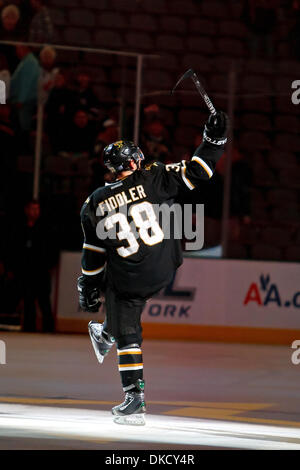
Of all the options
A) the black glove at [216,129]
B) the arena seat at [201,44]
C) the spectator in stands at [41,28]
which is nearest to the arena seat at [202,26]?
the arena seat at [201,44]

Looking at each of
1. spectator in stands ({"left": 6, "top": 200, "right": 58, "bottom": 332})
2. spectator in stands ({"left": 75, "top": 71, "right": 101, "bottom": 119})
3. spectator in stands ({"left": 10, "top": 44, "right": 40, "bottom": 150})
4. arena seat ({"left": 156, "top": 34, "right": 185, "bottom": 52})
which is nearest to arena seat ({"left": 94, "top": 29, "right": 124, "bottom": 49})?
arena seat ({"left": 156, "top": 34, "right": 185, "bottom": 52})

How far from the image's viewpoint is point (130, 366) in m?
7.59

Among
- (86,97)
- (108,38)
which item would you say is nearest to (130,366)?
(86,97)

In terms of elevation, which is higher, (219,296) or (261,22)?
(261,22)

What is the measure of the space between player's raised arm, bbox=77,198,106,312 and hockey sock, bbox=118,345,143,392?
565 millimetres

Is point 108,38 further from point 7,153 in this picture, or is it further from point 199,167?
point 199,167

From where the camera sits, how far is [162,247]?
777 cm

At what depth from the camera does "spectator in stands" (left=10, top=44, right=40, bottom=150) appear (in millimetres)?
14852

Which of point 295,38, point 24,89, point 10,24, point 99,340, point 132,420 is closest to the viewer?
point 132,420

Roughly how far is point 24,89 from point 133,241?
7746 millimetres

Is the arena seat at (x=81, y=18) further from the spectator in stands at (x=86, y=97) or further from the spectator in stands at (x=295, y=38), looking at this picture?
the spectator in stands at (x=86, y=97)

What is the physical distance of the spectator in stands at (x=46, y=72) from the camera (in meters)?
15.0

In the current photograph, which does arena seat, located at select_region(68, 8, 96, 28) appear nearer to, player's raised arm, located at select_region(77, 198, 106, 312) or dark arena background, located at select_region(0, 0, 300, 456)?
dark arena background, located at select_region(0, 0, 300, 456)
